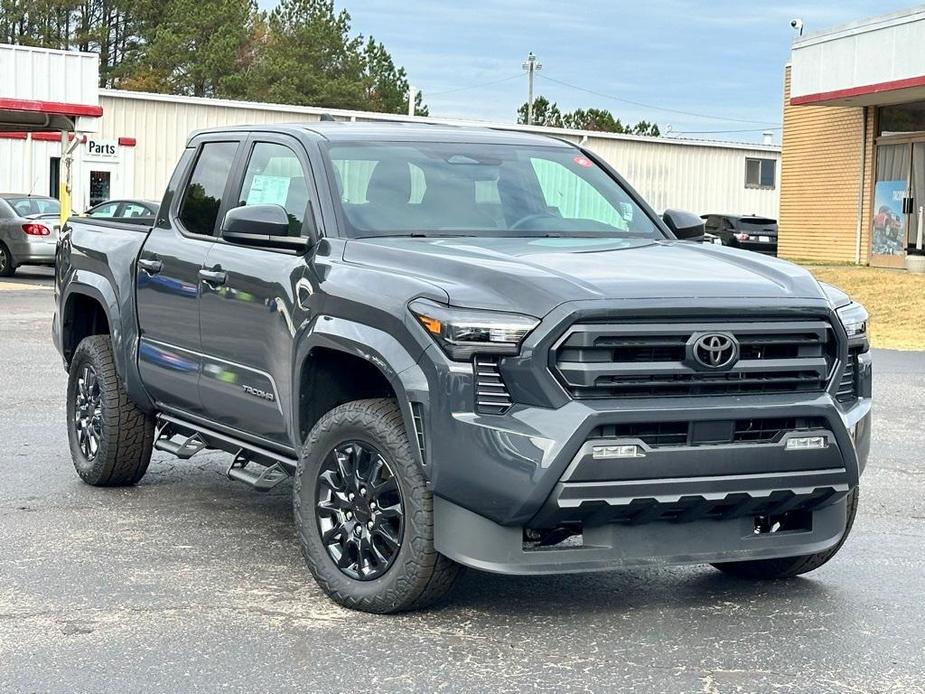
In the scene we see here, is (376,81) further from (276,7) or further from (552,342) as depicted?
(552,342)

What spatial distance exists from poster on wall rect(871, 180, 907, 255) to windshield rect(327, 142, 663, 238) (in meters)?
25.7

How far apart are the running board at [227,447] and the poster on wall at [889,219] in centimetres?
2590

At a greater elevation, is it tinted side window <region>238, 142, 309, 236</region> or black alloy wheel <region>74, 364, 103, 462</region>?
tinted side window <region>238, 142, 309, 236</region>

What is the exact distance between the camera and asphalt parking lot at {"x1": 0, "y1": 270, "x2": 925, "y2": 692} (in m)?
4.80

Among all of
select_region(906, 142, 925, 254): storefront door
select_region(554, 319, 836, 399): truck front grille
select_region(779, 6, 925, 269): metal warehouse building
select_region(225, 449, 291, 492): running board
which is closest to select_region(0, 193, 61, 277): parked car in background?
select_region(779, 6, 925, 269): metal warehouse building

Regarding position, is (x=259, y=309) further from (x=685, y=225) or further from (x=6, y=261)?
(x=6, y=261)

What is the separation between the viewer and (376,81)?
82.8 m

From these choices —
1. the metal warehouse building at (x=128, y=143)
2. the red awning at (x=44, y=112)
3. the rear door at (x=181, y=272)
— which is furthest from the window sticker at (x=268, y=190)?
the metal warehouse building at (x=128, y=143)

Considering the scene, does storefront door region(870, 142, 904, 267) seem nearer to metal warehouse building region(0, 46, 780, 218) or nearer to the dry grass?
the dry grass

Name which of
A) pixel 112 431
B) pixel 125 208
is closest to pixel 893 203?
pixel 125 208

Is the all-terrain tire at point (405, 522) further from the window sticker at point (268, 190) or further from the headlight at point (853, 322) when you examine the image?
the headlight at point (853, 322)

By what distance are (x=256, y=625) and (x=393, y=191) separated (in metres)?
2.01

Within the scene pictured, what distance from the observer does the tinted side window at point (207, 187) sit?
7.15 metres

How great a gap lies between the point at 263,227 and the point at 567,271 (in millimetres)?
1447
